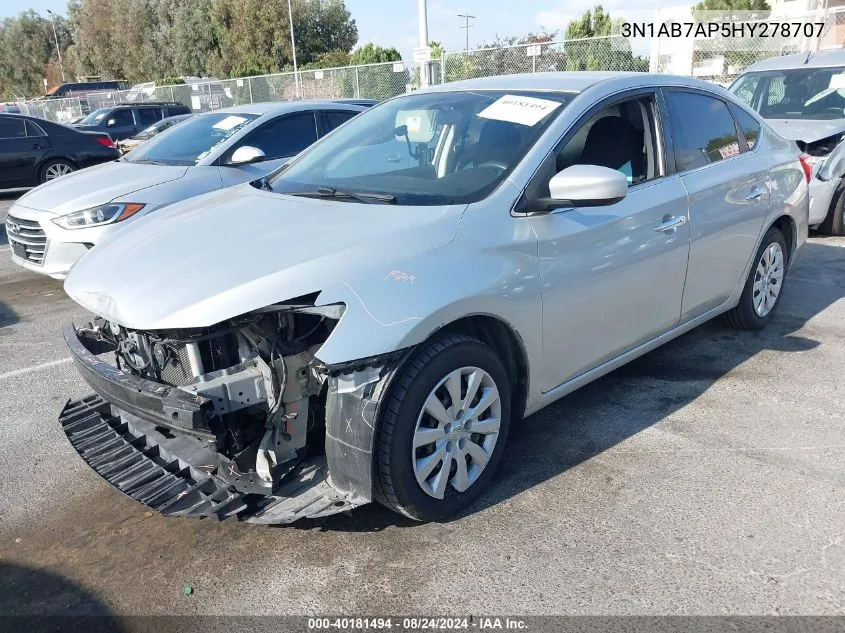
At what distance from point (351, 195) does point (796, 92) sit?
7.65 metres

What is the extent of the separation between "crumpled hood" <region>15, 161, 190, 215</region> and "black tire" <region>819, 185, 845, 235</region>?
694cm

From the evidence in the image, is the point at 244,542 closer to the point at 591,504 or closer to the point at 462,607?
the point at 462,607

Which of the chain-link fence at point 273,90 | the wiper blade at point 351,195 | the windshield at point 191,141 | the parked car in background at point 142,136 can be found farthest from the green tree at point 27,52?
the wiper blade at point 351,195

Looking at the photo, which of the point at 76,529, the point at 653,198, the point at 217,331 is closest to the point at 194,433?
the point at 217,331

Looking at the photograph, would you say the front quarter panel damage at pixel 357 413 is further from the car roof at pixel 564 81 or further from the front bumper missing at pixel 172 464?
the car roof at pixel 564 81

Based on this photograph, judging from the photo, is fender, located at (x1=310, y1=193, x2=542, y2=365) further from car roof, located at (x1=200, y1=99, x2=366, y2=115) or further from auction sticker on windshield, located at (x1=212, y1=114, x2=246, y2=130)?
auction sticker on windshield, located at (x1=212, y1=114, x2=246, y2=130)

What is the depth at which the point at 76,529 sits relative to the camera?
3084mm

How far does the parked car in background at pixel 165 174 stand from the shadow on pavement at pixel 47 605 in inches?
147

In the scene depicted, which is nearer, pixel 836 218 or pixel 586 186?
pixel 586 186

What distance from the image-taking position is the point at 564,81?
3805 millimetres

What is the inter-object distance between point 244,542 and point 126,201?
14.1ft

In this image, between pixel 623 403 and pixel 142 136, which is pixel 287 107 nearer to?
pixel 623 403

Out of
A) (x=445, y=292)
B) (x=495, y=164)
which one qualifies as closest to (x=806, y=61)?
(x=495, y=164)

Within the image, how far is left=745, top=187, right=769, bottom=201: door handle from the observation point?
452cm
